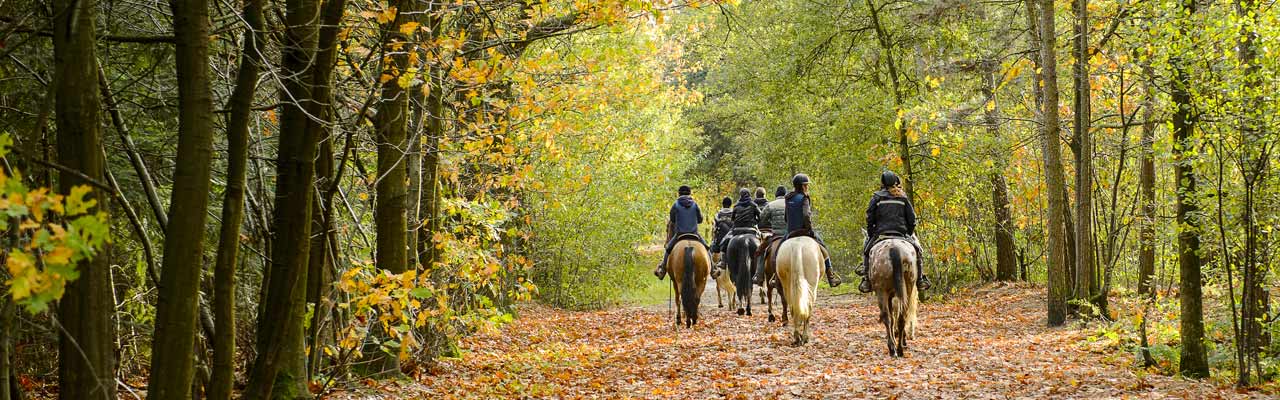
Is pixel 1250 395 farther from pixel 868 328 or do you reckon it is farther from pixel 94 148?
pixel 94 148

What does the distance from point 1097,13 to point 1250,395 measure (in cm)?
979

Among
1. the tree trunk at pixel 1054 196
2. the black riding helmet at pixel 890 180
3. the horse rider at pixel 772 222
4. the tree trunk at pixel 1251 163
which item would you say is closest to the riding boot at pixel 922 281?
the black riding helmet at pixel 890 180

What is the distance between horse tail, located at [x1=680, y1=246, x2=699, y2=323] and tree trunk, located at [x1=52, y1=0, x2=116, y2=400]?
1103 cm

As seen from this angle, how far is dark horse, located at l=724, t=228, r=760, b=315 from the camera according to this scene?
17.4 meters

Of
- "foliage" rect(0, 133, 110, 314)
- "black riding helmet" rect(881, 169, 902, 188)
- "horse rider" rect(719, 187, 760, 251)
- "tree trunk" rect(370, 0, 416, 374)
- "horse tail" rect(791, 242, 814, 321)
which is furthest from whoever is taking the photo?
"horse rider" rect(719, 187, 760, 251)

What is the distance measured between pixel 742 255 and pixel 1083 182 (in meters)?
5.94

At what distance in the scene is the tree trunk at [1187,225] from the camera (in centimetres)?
867

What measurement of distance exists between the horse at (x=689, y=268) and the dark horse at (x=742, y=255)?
2.06 meters

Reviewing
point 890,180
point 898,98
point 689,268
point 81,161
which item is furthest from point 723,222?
point 81,161

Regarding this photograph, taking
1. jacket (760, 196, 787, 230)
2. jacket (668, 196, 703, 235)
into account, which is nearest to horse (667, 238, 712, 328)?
jacket (668, 196, 703, 235)

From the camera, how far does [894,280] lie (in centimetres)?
1127

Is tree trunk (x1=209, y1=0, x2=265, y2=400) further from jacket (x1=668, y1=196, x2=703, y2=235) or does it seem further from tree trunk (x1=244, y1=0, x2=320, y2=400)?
jacket (x1=668, y1=196, x2=703, y2=235)

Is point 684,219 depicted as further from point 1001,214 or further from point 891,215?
point 1001,214

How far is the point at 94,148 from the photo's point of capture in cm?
395
